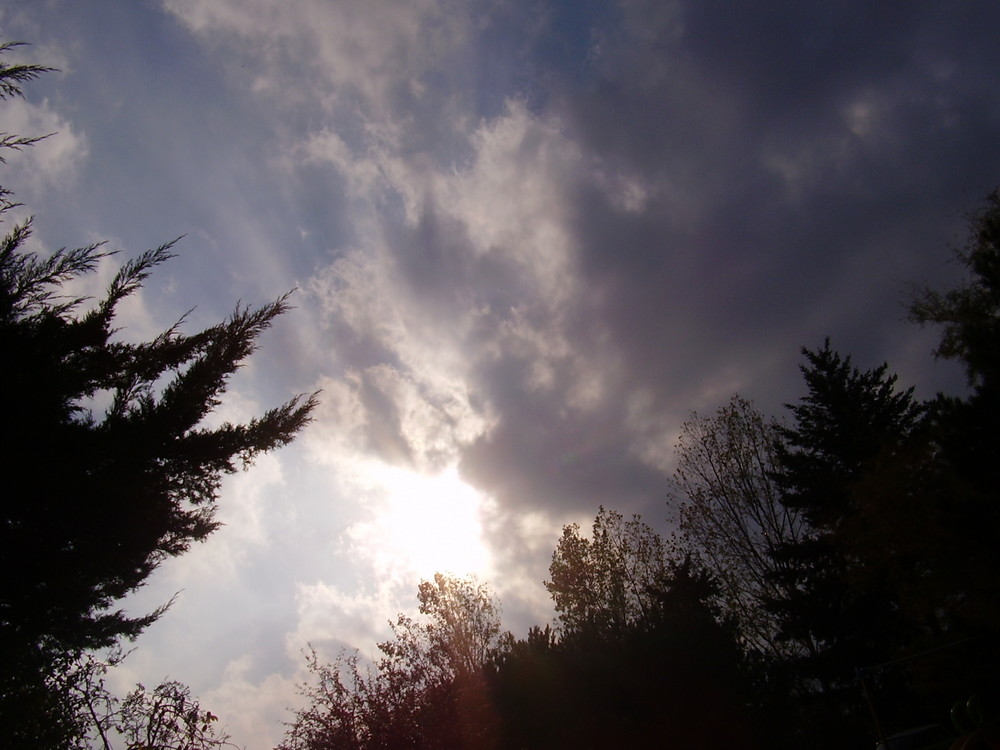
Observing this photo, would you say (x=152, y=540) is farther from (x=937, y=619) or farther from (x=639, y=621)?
(x=937, y=619)

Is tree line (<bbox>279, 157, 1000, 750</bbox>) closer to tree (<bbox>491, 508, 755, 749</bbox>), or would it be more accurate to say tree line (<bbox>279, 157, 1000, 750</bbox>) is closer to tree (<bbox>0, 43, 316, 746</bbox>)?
tree (<bbox>491, 508, 755, 749</bbox>)

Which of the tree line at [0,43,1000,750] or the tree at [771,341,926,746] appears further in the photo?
the tree at [771,341,926,746]

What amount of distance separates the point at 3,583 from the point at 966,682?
23.0 meters

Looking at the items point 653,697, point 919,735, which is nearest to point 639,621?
point 653,697

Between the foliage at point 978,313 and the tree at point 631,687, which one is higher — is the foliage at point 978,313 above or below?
above

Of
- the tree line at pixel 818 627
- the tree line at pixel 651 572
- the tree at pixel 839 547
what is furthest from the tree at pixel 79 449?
the tree at pixel 839 547

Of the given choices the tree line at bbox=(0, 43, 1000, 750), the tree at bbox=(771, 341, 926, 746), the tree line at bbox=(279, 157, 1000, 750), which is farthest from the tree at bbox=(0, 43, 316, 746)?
the tree at bbox=(771, 341, 926, 746)

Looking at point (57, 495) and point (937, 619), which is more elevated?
point (57, 495)

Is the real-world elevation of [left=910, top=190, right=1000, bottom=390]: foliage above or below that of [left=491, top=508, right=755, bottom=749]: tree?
above

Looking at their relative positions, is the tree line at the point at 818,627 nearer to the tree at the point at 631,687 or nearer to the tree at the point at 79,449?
the tree at the point at 631,687

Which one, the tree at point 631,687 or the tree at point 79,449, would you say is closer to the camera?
the tree at point 79,449

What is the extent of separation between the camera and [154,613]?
19797 millimetres

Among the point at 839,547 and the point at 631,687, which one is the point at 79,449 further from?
the point at 839,547

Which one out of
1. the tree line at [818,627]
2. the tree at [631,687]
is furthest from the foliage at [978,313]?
the tree at [631,687]
